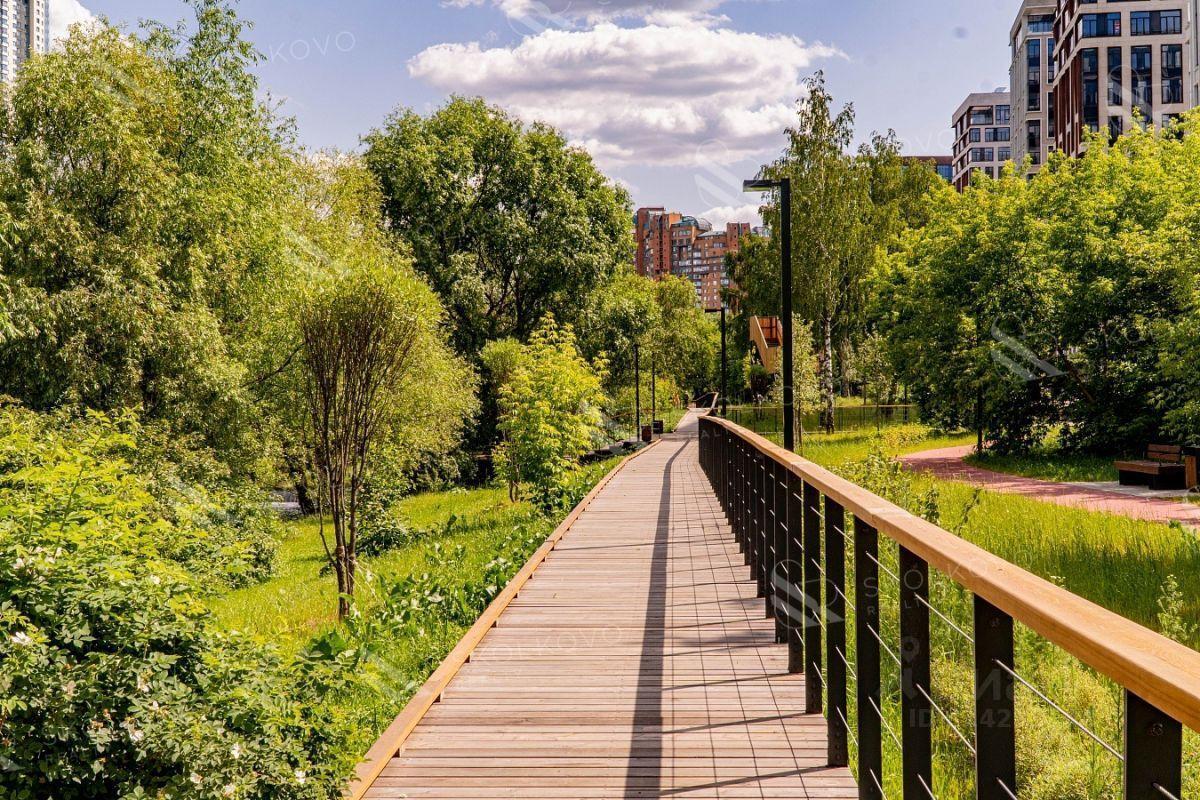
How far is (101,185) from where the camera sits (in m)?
18.3

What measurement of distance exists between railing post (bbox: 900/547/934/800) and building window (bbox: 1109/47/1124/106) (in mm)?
70220

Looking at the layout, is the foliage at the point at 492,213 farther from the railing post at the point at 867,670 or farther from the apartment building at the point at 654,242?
the apartment building at the point at 654,242

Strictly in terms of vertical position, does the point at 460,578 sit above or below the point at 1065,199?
below

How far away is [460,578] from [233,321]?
13.8 meters

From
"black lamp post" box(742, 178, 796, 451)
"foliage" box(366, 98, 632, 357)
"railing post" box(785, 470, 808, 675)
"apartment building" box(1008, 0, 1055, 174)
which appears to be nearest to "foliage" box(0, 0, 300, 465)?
"black lamp post" box(742, 178, 796, 451)

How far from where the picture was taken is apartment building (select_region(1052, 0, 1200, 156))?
62.2 metres

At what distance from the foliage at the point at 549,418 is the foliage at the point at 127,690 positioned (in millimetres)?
13114

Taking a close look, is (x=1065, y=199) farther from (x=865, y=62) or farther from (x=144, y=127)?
(x=144, y=127)

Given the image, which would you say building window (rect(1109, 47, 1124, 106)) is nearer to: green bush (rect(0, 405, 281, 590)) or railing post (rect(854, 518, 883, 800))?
green bush (rect(0, 405, 281, 590))

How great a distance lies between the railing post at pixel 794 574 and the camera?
4715 mm

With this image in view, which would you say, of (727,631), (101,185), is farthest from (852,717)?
(101,185)

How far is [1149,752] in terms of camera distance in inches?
48.4

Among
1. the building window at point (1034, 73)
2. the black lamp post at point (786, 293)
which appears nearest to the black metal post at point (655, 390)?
the black lamp post at point (786, 293)

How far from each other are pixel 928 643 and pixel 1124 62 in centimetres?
7171
